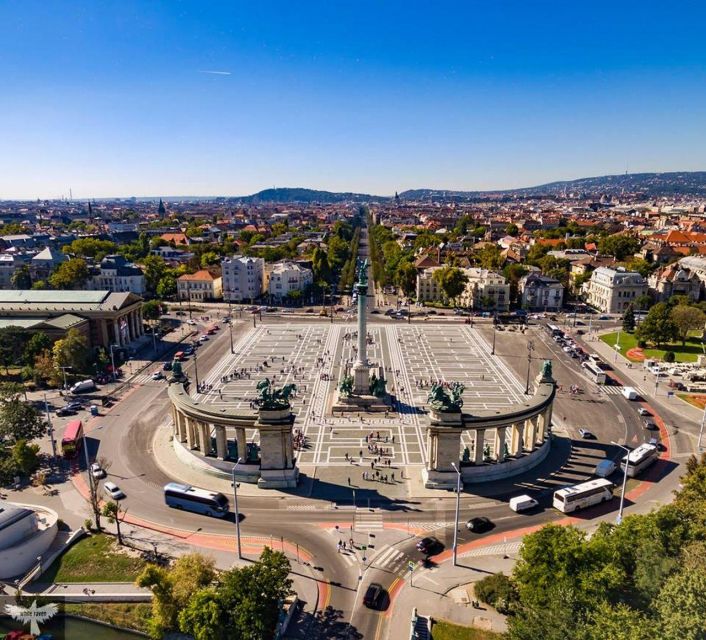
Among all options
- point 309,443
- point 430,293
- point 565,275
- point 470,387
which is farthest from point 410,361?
point 565,275

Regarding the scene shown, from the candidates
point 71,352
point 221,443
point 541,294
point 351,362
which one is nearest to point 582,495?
point 221,443

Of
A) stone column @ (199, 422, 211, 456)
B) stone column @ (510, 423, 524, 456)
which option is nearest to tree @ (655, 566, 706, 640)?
stone column @ (510, 423, 524, 456)

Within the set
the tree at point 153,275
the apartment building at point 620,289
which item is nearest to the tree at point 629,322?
the apartment building at point 620,289

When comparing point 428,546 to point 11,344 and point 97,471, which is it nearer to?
point 97,471

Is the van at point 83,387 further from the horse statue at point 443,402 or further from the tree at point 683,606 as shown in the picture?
the tree at point 683,606

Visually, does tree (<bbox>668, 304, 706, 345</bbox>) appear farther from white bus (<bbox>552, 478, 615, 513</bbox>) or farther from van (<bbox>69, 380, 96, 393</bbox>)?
van (<bbox>69, 380, 96, 393</bbox>)
